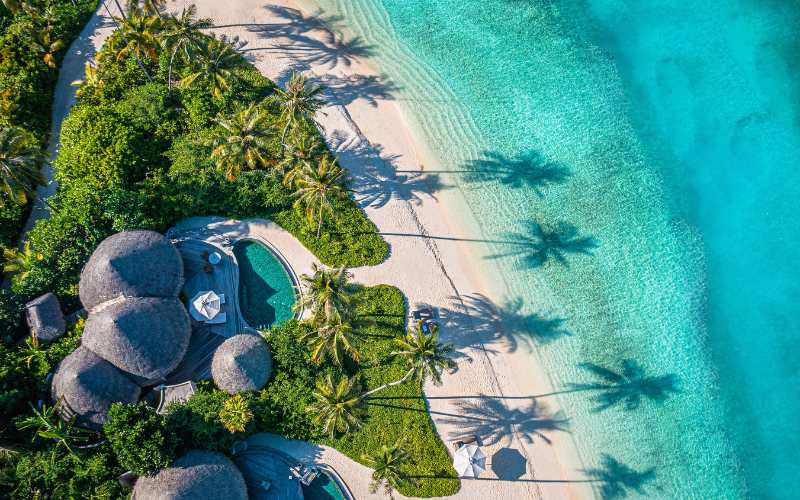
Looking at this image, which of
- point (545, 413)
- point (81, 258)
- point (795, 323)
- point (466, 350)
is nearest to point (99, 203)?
point (81, 258)

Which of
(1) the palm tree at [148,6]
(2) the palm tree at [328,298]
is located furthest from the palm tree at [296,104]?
(2) the palm tree at [328,298]

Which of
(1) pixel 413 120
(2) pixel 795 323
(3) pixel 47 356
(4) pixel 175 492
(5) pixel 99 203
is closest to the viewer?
(4) pixel 175 492

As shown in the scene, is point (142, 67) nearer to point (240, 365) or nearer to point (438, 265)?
point (240, 365)

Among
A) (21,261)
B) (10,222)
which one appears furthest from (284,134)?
(10,222)

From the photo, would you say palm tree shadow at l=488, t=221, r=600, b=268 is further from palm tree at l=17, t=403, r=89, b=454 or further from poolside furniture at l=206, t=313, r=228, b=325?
palm tree at l=17, t=403, r=89, b=454

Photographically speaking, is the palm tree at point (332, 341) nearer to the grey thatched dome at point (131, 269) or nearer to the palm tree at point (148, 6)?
the grey thatched dome at point (131, 269)

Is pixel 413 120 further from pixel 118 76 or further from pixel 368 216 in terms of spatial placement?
pixel 118 76

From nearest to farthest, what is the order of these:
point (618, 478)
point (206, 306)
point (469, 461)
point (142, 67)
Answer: point (469, 461)
point (206, 306)
point (618, 478)
point (142, 67)
